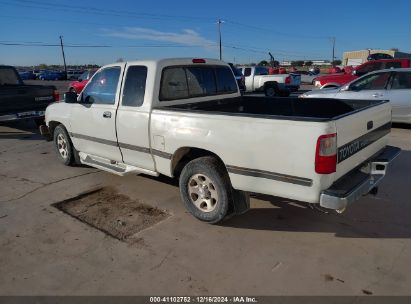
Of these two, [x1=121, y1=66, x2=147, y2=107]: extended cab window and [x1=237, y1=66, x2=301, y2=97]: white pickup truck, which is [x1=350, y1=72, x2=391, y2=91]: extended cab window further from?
[x1=237, y1=66, x2=301, y2=97]: white pickup truck

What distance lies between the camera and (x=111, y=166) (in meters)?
5.35

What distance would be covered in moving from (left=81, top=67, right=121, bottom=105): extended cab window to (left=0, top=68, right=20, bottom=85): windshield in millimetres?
6609

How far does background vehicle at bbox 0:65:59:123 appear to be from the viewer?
30.3 feet

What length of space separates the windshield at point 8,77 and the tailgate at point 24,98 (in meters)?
1.47

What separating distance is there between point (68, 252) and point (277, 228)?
2.24 m

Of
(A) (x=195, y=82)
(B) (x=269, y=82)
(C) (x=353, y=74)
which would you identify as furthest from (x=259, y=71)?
(A) (x=195, y=82)

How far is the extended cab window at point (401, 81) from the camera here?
8811 mm

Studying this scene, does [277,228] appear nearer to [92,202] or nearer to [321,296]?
[321,296]

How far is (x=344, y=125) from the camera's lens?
3240 millimetres

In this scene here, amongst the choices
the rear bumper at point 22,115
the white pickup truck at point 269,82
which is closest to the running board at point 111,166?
the rear bumper at point 22,115

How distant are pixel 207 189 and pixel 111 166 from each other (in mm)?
1888

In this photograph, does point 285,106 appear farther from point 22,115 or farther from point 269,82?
point 269,82

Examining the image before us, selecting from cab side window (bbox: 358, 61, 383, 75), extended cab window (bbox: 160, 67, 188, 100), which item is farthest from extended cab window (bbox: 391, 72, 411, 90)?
cab side window (bbox: 358, 61, 383, 75)

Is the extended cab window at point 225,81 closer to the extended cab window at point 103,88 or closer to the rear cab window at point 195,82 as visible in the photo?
the rear cab window at point 195,82
